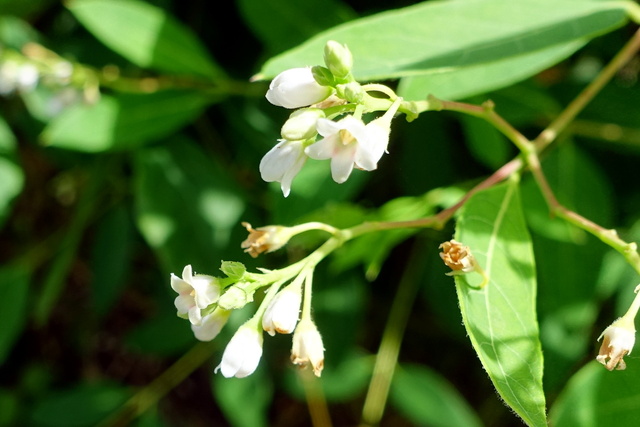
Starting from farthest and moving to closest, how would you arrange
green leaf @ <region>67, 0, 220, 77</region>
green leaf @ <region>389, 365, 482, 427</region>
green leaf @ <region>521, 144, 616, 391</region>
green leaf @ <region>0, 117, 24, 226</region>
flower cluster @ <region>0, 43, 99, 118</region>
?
green leaf @ <region>389, 365, 482, 427</region> < green leaf @ <region>0, 117, 24, 226</region> < flower cluster @ <region>0, 43, 99, 118</region> < green leaf @ <region>67, 0, 220, 77</region> < green leaf @ <region>521, 144, 616, 391</region>

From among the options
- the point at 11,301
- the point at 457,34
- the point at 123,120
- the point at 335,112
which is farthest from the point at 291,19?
the point at 11,301

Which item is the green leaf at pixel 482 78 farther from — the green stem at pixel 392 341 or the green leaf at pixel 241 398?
the green leaf at pixel 241 398

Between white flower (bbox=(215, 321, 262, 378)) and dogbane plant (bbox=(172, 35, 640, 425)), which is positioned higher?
dogbane plant (bbox=(172, 35, 640, 425))

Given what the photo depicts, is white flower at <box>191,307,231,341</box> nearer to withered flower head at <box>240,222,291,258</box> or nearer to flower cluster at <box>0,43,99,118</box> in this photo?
withered flower head at <box>240,222,291,258</box>

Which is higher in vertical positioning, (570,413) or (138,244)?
(570,413)

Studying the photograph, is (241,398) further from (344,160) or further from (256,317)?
(344,160)

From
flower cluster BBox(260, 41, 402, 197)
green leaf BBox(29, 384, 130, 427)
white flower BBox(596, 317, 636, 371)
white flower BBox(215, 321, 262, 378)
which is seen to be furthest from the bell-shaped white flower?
green leaf BBox(29, 384, 130, 427)

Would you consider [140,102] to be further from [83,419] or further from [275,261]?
[83,419]

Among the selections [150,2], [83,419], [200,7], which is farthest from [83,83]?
[83,419]
